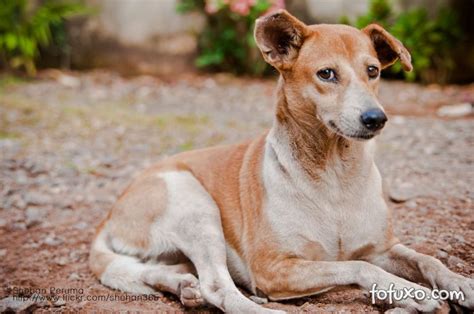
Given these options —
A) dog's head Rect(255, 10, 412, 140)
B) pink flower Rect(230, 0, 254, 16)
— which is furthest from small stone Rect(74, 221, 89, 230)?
pink flower Rect(230, 0, 254, 16)

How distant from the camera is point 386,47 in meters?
3.73

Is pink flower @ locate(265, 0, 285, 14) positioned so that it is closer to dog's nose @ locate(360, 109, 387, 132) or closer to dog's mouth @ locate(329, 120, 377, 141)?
dog's mouth @ locate(329, 120, 377, 141)

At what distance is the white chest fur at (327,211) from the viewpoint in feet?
11.5

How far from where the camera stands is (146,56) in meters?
12.0

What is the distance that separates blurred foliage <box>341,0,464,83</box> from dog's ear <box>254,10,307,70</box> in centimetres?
687

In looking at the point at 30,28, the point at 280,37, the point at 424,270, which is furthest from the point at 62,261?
the point at 30,28

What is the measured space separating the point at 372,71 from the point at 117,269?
2.05m

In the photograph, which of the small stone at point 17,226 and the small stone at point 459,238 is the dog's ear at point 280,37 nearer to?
the small stone at point 459,238

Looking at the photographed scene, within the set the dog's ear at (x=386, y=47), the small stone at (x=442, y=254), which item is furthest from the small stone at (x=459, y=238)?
the dog's ear at (x=386, y=47)

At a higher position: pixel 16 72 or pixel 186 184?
pixel 186 184

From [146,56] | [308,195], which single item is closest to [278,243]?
[308,195]

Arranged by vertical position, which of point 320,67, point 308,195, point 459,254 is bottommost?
point 459,254

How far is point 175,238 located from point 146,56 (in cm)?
857

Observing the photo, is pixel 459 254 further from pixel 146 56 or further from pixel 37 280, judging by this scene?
pixel 146 56
